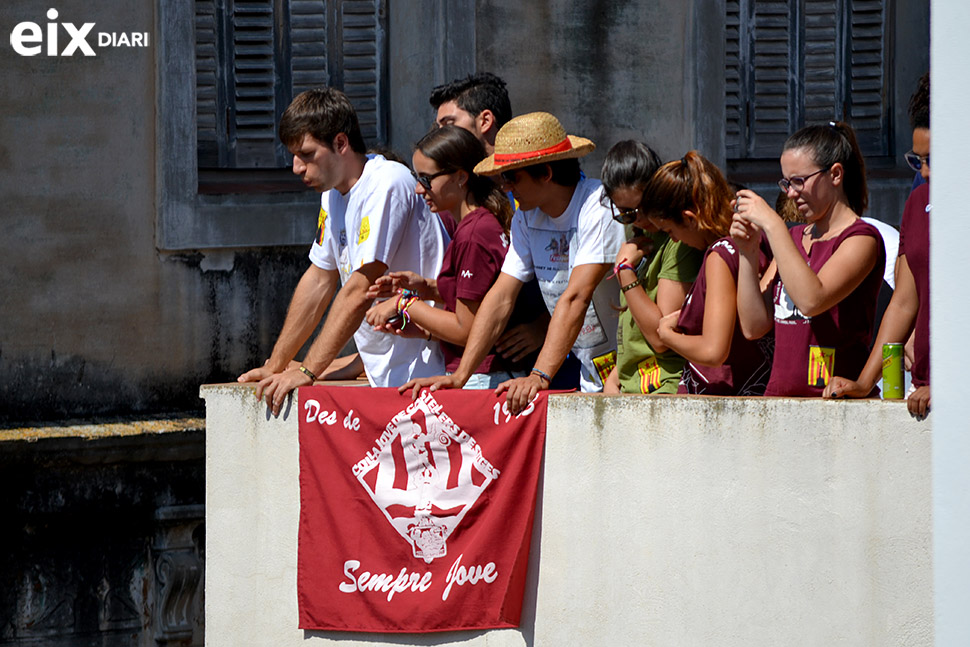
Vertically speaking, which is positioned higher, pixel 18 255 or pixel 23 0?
pixel 23 0

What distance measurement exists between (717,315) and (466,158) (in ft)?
4.32

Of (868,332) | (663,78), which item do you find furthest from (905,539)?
(663,78)

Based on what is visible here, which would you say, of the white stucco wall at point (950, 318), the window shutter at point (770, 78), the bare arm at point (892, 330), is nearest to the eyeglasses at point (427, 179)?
the bare arm at point (892, 330)

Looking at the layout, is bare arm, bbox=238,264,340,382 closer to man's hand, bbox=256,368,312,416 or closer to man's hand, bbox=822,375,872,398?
man's hand, bbox=256,368,312,416

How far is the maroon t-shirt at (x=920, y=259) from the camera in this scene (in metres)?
4.16

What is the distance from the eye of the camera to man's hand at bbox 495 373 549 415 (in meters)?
5.04

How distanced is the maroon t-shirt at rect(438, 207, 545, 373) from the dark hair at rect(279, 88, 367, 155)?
0.65m

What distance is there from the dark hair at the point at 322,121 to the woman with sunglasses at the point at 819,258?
1.88m

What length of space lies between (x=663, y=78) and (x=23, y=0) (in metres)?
4.04

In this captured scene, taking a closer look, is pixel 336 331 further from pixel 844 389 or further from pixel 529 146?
pixel 844 389

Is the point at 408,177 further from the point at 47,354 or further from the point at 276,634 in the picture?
the point at 47,354

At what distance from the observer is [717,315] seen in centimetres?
462

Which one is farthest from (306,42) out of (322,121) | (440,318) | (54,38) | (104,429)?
(440,318)

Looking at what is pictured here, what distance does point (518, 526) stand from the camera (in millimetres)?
5102
